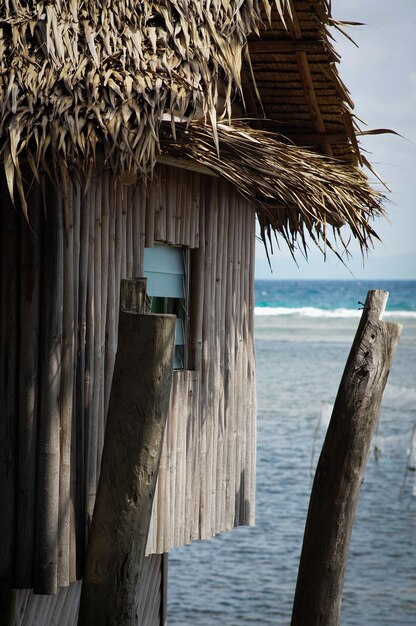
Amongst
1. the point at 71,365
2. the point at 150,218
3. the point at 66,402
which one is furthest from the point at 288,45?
the point at 66,402

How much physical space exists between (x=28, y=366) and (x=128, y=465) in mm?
1130

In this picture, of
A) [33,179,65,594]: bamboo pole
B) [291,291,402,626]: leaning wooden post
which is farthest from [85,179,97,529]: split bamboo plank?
[291,291,402,626]: leaning wooden post

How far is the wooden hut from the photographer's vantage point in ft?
17.4

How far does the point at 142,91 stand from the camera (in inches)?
208

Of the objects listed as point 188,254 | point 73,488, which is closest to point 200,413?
point 188,254

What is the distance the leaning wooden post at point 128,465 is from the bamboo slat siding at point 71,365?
0.86m

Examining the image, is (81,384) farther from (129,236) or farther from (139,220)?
(139,220)

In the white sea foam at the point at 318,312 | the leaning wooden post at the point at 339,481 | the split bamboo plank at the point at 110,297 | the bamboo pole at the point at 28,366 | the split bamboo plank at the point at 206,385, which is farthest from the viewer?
the white sea foam at the point at 318,312

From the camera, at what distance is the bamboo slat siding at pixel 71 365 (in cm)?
574

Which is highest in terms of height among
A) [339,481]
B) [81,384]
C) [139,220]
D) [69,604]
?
[139,220]

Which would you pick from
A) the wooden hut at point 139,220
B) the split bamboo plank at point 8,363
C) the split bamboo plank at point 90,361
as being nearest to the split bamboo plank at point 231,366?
the wooden hut at point 139,220

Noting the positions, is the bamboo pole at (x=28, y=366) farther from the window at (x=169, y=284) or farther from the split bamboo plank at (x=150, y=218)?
the window at (x=169, y=284)

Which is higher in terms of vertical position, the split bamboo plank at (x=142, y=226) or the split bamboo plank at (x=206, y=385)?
the split bamboo plank at (x=142, y=226)

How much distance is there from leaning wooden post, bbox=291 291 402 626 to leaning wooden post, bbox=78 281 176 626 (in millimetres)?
950
